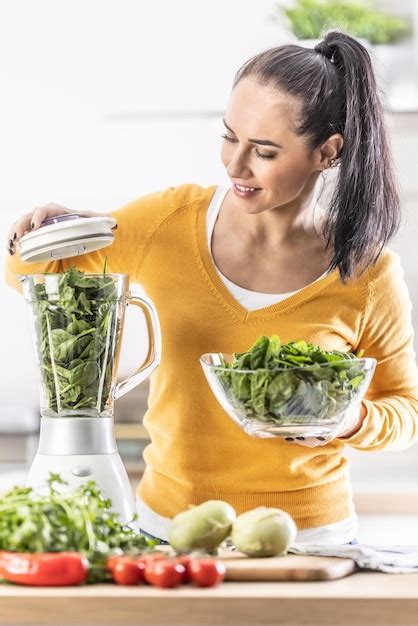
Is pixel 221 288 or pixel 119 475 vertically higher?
pixel 221 288

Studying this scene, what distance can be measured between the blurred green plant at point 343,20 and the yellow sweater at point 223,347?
1.11 m

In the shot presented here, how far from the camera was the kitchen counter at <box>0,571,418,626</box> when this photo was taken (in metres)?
1.11

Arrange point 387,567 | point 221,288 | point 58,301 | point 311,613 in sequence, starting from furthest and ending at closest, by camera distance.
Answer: point 221,288
point 58,301
point 387,567
point 311,613

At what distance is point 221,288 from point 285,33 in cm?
138

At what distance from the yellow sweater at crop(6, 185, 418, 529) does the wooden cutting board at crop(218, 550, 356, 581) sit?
331 mm

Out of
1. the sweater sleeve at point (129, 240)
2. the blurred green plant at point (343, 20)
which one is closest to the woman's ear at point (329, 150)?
the sweater sleeve at point (129, 240)

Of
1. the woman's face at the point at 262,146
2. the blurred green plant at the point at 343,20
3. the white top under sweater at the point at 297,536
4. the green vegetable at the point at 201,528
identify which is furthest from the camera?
the blurred green plant at the point at 343,20

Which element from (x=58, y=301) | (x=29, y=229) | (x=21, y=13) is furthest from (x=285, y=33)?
(x=58, y=301)

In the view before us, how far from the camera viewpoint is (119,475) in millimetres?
1389

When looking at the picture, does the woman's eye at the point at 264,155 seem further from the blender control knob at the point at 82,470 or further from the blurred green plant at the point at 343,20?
the blurred green plant at the point at 343,20

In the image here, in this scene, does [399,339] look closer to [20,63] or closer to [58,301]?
[58,301]

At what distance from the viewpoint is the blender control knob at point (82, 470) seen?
1.36m

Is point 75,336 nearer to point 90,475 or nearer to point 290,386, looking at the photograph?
point 90,475

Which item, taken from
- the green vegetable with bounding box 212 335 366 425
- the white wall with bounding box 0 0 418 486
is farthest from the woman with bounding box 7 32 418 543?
the white wall with bounding box 0 0 418 486
